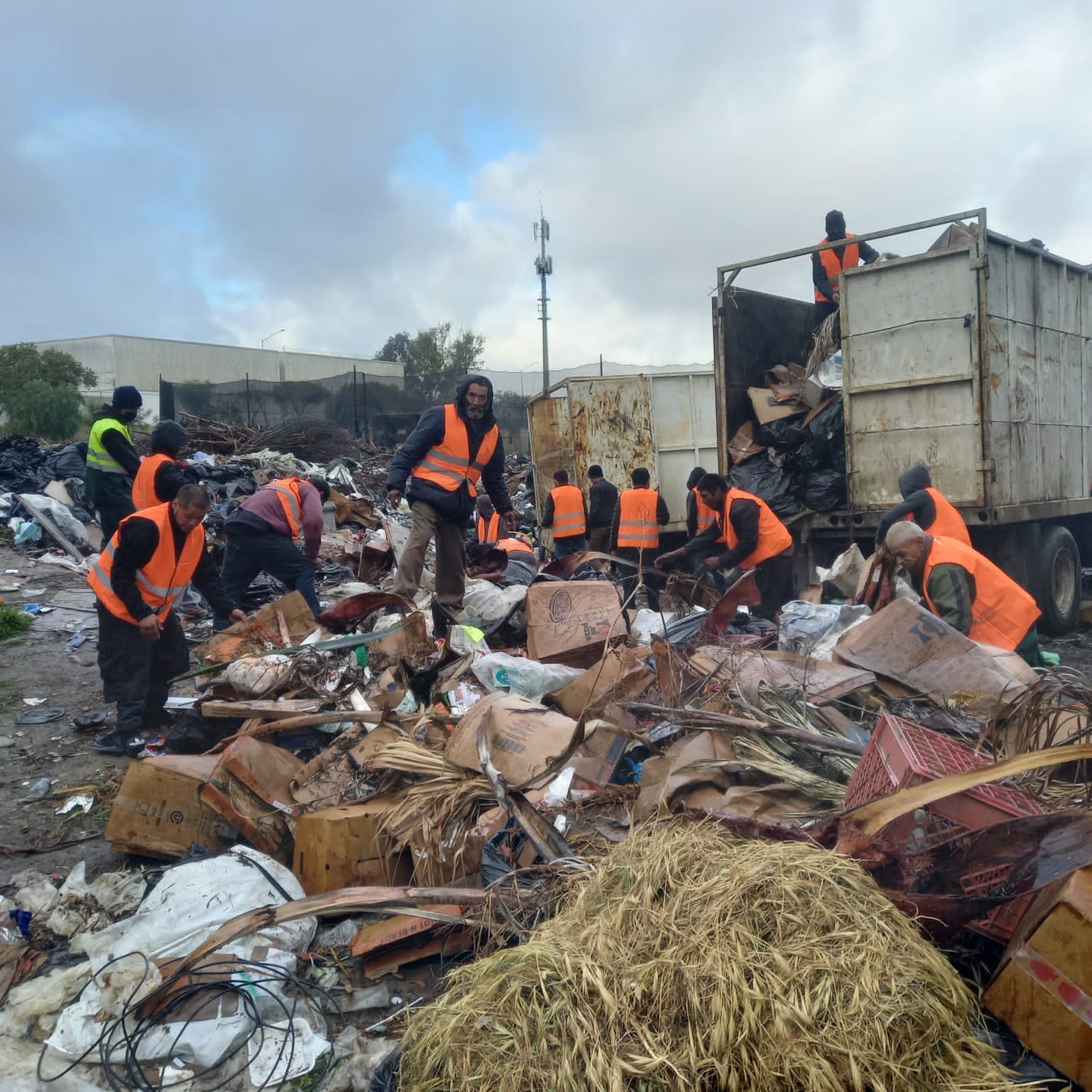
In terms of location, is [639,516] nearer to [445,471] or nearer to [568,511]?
[568,511]

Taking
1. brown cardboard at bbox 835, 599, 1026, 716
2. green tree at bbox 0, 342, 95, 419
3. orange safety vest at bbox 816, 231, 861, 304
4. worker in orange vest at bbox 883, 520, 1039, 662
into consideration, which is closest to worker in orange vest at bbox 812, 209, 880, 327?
orange safety vest at bbox 816, 231, 861, 304

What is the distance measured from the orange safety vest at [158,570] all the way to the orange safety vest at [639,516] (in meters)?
3.83

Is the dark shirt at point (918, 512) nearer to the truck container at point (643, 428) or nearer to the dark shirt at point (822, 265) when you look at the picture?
the dark shirt at point (822, 265)

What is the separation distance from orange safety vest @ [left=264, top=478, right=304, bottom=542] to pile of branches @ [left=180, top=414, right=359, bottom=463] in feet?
30.3

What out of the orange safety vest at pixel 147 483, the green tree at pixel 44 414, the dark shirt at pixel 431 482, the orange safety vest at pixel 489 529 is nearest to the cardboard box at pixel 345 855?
the dark shirt at pixel 431 482

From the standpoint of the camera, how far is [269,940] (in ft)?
8.36

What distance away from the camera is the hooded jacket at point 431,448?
5113 millimetres

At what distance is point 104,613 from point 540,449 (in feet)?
19.1

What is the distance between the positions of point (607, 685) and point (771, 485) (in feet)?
10.2

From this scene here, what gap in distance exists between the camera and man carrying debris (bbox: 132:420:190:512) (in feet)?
16.6

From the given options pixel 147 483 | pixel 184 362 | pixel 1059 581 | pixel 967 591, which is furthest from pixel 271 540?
pixel 184 362

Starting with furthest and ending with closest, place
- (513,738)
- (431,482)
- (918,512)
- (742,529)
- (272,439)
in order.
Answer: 1. (272,439)
2. (742,529)
3. (431,482)
4. (918,512)
5. (513,738)

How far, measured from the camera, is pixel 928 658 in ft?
12.5

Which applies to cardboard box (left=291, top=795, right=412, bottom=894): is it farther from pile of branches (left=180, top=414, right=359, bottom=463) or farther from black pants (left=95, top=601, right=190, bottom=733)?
pile of branches (left=180, top=414, right=359, bottom=463)
